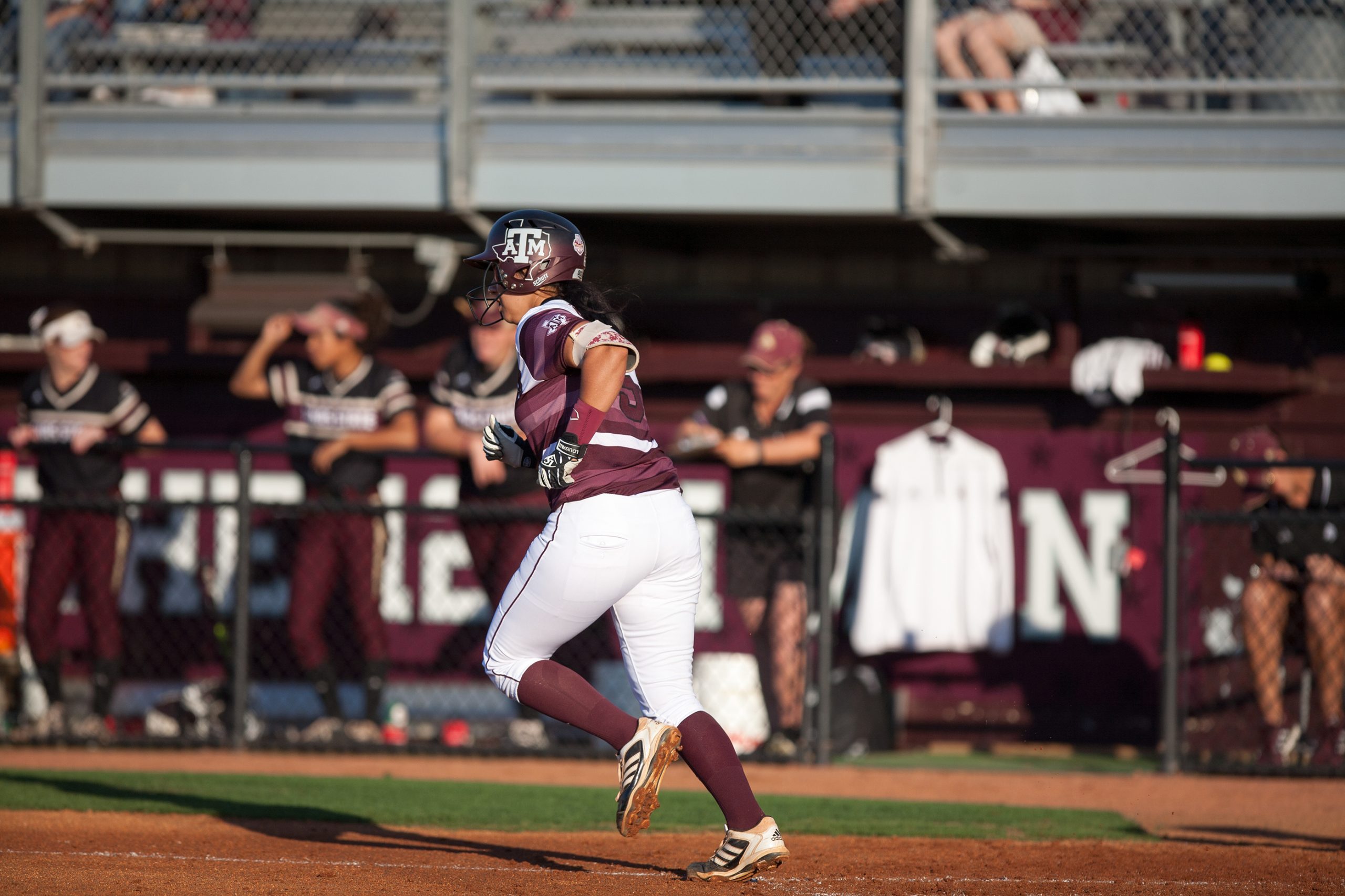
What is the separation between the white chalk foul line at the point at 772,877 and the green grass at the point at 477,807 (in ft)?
3.52

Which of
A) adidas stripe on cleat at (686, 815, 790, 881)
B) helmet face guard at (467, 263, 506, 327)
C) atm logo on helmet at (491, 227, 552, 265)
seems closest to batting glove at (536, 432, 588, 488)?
helmet face guard at (467, 263, 506, 327)

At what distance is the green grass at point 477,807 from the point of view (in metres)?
6.59

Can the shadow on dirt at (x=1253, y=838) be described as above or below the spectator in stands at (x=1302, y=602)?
below

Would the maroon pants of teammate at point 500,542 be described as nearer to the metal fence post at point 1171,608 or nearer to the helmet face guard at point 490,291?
the metal fence post at point 1171,608

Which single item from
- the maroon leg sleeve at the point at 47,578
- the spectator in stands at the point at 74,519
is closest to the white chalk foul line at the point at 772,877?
the spectator in stands at the point at 74,519

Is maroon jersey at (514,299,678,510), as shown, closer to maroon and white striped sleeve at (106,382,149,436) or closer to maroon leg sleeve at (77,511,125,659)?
maroon leg sleeve at (77,511,125,659)

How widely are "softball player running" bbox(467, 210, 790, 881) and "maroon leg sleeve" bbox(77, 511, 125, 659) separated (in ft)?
16.7

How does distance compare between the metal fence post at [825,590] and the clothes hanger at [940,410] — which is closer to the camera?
the metal fence post at [825,590]

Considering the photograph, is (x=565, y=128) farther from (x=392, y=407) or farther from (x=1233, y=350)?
(x=1233, y=350)

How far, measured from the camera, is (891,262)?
35.2 ft

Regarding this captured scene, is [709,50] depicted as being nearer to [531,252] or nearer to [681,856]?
[531,252]

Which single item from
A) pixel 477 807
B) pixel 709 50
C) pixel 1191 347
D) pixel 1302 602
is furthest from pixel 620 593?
pixel 1191 347

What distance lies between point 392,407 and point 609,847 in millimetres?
4094

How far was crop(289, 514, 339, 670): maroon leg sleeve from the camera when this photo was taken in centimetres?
915
